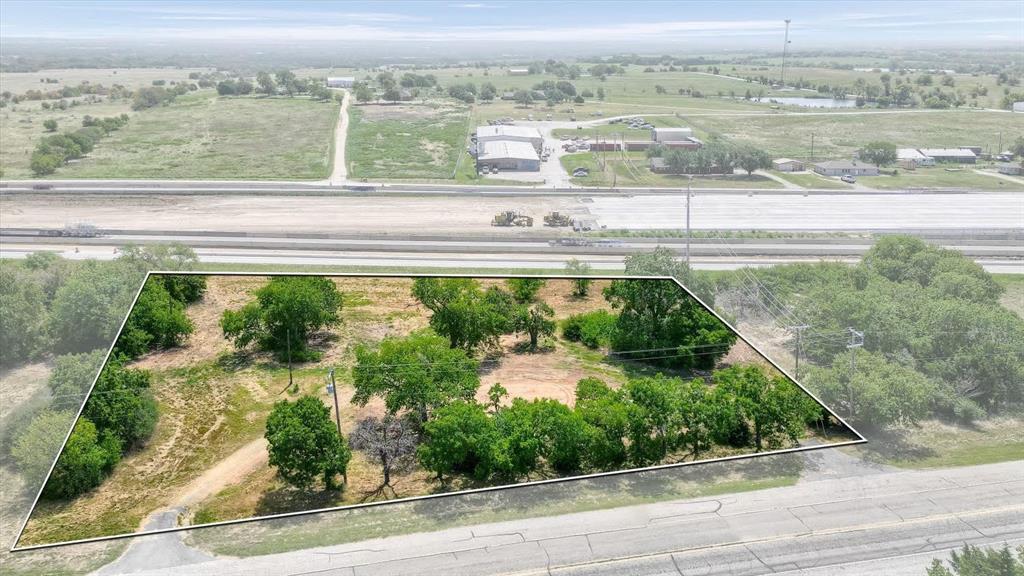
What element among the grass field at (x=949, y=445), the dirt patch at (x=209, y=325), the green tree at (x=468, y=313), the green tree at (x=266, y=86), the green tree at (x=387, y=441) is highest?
the green tree at (x=266, y=86)

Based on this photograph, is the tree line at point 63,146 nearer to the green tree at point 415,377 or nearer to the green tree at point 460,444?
the green tree at point 415,377

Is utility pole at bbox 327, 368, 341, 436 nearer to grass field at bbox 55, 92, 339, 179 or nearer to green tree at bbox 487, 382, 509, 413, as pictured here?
green tree at bbox 487, 382, 509, 413

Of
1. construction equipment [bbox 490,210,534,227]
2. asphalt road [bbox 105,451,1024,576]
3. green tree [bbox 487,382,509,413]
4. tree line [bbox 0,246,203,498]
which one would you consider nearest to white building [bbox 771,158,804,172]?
construction equipment [bbox 490,210,534,227]

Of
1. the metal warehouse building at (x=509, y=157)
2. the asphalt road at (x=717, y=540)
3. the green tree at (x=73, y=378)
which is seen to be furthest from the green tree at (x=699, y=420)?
the metal warehouse building at (x=509, y=157)

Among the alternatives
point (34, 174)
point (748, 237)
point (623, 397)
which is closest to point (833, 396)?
point (623, 397)

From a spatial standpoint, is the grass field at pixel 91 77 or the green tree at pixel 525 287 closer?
the green tree at pixel 525 287

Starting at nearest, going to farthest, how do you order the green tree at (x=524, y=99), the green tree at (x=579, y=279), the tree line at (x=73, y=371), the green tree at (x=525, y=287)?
1. the tree line at (x=73, y=371)
2. the green tree at (x=525, y=287)
3. the green tree at (x=579, y=279)
4. the green tree at (x=524, y=99)

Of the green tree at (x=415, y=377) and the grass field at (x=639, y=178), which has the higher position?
the grass field at (x=639, y=178)
